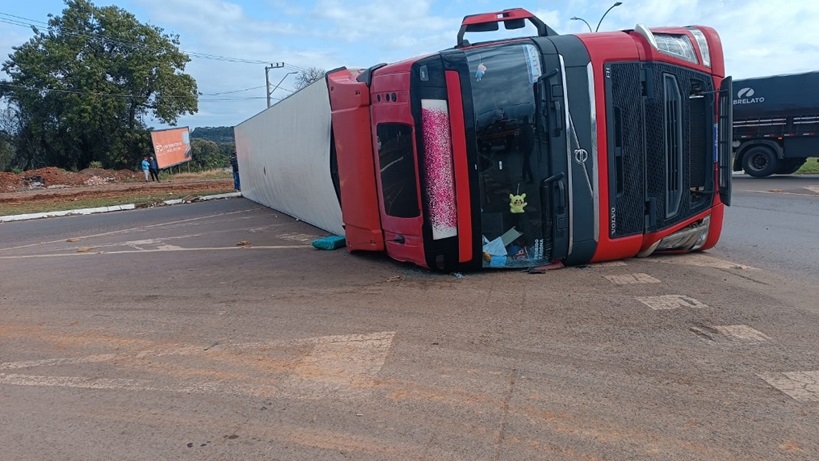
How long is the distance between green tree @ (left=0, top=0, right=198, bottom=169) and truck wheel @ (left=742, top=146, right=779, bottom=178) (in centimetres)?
3930

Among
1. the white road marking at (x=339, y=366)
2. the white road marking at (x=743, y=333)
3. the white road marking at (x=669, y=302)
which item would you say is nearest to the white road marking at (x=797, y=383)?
the white road marking at (x=743, y=333)

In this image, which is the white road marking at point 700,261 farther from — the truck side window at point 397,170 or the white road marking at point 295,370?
the white road marking at point 295,370

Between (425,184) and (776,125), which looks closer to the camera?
(425,184)

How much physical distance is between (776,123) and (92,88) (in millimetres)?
41486

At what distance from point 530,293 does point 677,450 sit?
2692mm

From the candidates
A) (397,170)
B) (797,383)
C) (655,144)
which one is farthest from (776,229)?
(797,383)

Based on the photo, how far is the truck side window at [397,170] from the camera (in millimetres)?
5945

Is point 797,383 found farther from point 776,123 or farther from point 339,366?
point 776,123

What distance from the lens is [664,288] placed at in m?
5.36

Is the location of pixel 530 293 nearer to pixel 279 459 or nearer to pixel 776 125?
pixel 279 459

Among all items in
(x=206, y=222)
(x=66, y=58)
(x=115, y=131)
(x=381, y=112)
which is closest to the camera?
(x=381, y=112)

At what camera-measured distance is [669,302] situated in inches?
194

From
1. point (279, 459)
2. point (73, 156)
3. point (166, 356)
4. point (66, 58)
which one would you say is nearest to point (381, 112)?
point (166, 356)

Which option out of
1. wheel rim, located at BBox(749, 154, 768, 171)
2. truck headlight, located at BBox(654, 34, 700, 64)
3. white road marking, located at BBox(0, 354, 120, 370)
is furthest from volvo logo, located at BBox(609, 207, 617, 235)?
wheel rim, located at BBox(749, 154, 768, 171)
